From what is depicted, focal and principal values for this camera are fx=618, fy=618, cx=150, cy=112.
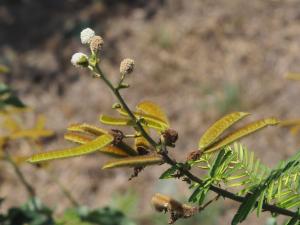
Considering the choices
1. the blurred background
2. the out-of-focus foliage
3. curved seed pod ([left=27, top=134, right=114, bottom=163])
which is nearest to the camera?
curved seed pod ([left=27, top=134, right=114, bottom=163])

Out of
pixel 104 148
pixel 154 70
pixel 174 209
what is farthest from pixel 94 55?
pixel 154 70

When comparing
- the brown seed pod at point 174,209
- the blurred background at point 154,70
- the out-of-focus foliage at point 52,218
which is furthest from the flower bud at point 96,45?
the blurred background at point 154,70

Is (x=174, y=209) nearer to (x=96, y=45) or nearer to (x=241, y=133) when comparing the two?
(x=241, y=133)

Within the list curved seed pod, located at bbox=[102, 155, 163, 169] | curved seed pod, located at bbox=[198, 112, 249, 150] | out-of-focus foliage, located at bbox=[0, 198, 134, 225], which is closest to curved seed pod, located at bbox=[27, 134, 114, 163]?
curved seed pod, located at bbox=[102, 155, 163, 169]

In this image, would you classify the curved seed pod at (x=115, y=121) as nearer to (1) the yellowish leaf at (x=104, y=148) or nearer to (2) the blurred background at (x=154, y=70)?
(1) the yellowish leaf at (x=104, y=148)

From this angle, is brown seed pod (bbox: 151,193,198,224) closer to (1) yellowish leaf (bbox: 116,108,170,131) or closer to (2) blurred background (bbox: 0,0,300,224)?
(1) yellowish leaf (bbox: 116,108,170,131)

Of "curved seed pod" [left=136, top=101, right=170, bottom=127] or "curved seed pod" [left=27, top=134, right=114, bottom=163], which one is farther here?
"curved seed pod" [left=136, top=101, right=170, bottom=127]

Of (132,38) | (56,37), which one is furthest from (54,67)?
(132,38)
